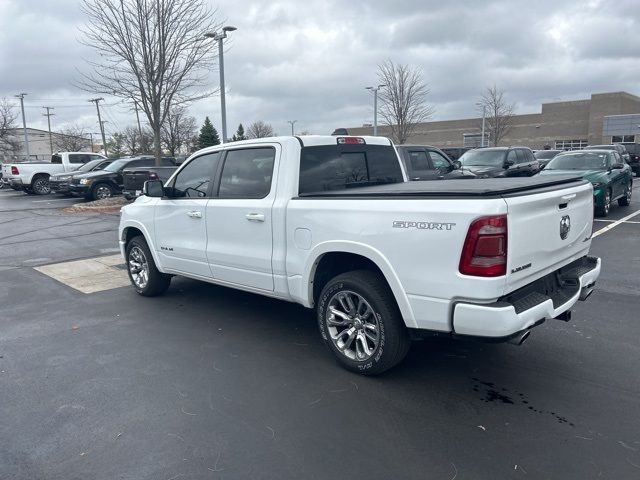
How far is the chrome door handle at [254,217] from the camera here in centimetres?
455

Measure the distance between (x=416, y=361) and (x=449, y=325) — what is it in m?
1.04

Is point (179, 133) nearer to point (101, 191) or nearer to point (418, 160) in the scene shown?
point (101, 191)

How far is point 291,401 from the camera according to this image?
3.64 m

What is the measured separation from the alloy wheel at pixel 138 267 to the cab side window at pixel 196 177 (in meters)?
1.16

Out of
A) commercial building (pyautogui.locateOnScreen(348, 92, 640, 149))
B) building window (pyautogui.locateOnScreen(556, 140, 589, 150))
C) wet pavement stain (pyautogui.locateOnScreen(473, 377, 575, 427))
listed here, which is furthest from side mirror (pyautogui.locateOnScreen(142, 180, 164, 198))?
building window (pyautogui.locateOnScreen(556, 140, 589, 150))

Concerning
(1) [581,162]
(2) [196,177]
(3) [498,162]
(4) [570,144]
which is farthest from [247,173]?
(4) [570,144]

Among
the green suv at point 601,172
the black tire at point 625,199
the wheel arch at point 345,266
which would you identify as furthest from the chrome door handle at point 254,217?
the black tire at point 625,199

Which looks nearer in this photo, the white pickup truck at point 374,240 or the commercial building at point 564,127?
the white pickup truck at point 374,240

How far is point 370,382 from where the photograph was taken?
12.8 ft

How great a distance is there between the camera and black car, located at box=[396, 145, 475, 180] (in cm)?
1282

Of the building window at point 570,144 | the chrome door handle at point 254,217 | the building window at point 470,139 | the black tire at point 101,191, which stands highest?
the building window at point 470,139

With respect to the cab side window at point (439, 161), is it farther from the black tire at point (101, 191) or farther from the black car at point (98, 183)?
the black tire at point (101, 191)

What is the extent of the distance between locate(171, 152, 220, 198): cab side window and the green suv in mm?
10172

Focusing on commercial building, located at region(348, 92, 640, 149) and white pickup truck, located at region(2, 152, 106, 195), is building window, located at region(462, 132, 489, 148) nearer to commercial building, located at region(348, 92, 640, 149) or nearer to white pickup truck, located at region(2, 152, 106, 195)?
commercial building, located at region(348, 92, 640, 149)
